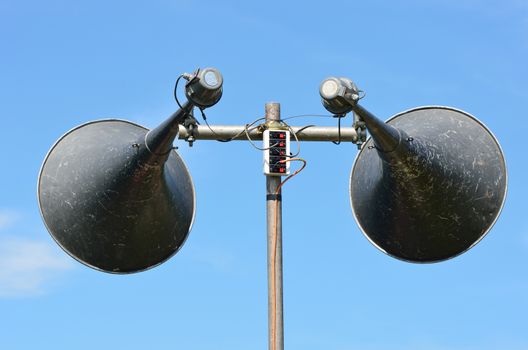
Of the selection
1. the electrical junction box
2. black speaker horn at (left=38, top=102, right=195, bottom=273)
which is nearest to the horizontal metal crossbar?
the electrical junction box

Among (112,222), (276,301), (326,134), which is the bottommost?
(276,301)

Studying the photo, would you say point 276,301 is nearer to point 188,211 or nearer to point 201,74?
point 188,211

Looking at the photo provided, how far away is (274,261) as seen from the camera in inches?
365

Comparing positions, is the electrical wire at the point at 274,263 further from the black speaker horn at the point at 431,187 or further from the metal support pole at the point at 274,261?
the black speaker horn at the point at 431,187

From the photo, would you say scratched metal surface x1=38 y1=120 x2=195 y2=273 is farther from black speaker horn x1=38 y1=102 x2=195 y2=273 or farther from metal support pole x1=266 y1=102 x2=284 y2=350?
metal support pole x1=266 y1=102 x2=284 y2=350

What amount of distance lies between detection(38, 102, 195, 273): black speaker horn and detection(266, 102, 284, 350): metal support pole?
842mm

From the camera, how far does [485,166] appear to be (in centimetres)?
972

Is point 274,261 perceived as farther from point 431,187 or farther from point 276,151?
point 431,187

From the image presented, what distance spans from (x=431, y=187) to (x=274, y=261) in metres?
1.36

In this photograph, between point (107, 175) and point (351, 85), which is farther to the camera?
point (107, 175)

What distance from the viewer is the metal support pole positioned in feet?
30.0

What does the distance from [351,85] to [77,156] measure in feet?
8.12

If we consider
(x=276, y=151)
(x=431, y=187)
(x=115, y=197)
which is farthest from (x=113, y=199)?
(x=431, y=187)

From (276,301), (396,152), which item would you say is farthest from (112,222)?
(396,152)
